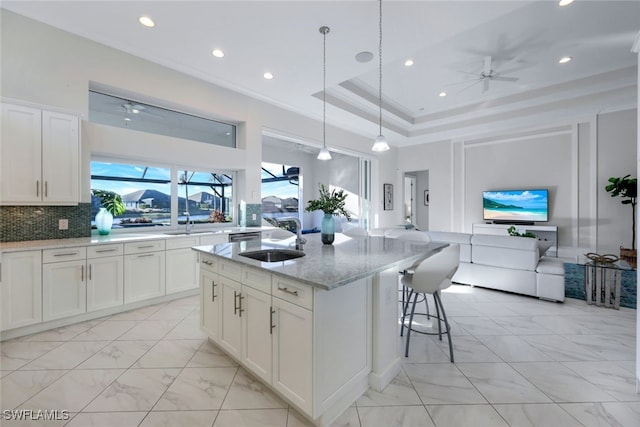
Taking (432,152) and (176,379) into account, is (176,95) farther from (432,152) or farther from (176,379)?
(432,152)

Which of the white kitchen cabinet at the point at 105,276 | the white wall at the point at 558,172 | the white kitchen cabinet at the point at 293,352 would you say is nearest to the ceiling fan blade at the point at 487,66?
the white wall at the point at 558,172

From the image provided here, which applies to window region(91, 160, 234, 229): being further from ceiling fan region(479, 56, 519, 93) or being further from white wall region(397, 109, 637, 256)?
white wall region(397, 109, 637, 256)

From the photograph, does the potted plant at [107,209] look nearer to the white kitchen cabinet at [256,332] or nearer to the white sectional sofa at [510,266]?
the white kitchen cabinet at [256,332]

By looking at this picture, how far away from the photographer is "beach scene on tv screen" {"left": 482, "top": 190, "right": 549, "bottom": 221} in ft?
20.1

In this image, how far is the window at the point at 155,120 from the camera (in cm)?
345

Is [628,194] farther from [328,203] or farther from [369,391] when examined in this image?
[369,391]

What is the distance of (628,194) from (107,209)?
332 inches

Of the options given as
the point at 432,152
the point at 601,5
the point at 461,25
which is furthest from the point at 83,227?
the point at 432,152

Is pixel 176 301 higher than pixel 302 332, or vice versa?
pixel 302 332

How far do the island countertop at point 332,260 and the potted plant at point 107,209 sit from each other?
1933 millimetres

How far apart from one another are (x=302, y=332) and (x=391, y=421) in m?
0.79

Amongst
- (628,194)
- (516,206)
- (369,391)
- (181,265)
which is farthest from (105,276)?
(628,194)

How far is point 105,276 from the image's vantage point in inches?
118

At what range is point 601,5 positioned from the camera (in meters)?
3.00
